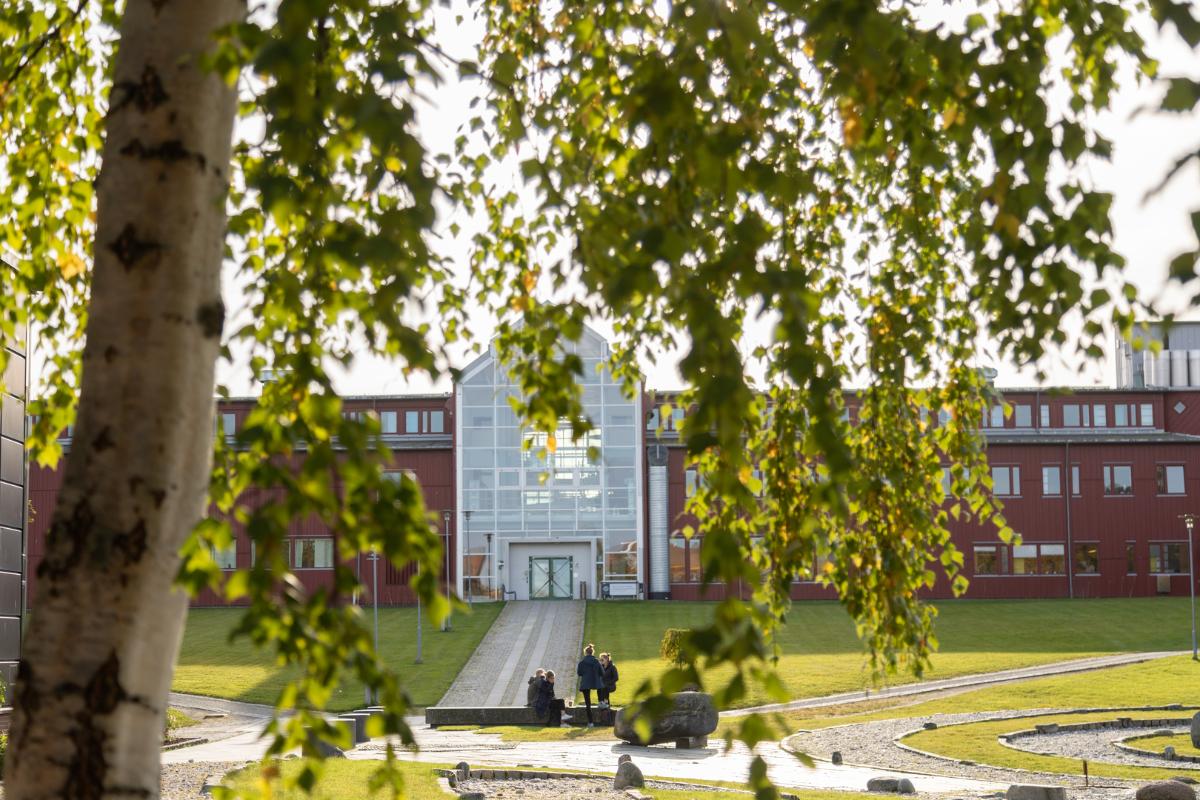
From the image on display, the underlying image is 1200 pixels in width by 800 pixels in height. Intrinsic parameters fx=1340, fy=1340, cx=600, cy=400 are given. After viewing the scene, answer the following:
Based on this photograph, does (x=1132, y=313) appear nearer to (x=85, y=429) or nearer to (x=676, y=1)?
(x=676, y=1)

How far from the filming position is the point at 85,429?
10.4 ft

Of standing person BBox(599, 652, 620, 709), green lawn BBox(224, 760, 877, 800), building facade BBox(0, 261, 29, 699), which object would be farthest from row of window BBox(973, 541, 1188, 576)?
green lawn BBox(224, 760, 877, 800)

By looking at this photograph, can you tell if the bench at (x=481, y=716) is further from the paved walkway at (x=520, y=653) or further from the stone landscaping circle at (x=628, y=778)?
the stone landscaping circle at (x=628, y=778)

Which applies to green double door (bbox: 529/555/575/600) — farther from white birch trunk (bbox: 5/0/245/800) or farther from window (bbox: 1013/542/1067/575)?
white birch trunk (bbox: 5/0/245/800)

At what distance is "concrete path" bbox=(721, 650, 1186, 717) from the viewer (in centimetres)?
3084

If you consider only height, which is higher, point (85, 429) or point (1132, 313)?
point (1132, 313)

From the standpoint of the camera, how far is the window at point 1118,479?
59.5 meters

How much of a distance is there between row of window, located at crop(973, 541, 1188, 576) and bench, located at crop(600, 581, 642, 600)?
1495cm

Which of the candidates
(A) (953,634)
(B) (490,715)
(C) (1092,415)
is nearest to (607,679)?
(B) (490,715)

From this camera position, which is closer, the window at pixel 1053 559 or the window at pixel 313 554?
the window at pixel 313 554

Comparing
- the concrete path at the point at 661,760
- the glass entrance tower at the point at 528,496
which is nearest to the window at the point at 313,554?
the glass entrance tower at the point at 528,496

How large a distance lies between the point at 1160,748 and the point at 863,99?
64.6 ft

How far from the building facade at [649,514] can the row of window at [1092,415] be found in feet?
9.46

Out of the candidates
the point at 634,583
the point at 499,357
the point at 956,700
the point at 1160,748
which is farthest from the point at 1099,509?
the point at 499,357
